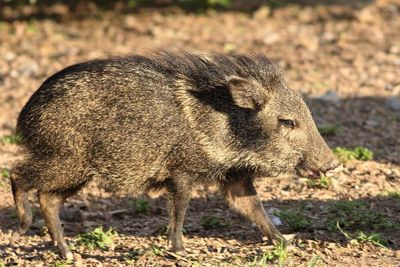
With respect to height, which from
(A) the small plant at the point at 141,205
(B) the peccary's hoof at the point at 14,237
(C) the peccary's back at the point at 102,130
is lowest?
(B) the peccary's hoof at the point at 14,237

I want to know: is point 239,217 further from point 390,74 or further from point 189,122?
point 390,74

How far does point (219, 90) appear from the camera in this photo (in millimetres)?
5609

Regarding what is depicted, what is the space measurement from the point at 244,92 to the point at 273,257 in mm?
1092

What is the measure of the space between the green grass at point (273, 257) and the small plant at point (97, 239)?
1.02 metres

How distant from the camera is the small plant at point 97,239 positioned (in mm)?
5523

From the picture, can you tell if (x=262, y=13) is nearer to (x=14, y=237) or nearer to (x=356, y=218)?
(x=356, y=218)

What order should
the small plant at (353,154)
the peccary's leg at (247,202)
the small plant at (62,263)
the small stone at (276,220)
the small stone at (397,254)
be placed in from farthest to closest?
the small plant at (353,154)
the small stone at (276,220)
the peccary's leg at (247,202)
the small stone at (397,254)
the small plant at (62,263)

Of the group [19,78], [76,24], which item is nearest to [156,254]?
[19,78]

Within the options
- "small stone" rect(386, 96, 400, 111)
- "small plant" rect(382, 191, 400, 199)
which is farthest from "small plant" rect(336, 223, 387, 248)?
"small stone" rect(386, 96, 400, 111)

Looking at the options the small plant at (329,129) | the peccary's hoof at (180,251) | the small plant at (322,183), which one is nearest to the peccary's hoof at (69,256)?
the peccary's hoof at (180,251)

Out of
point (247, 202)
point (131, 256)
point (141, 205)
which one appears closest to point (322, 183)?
point (247, 202)

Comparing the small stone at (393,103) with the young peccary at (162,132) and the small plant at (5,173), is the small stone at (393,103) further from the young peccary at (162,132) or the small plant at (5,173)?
the small plant at (5,173)

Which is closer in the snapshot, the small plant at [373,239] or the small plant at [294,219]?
the small plant at [373,239]

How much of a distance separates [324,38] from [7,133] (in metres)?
4.99
